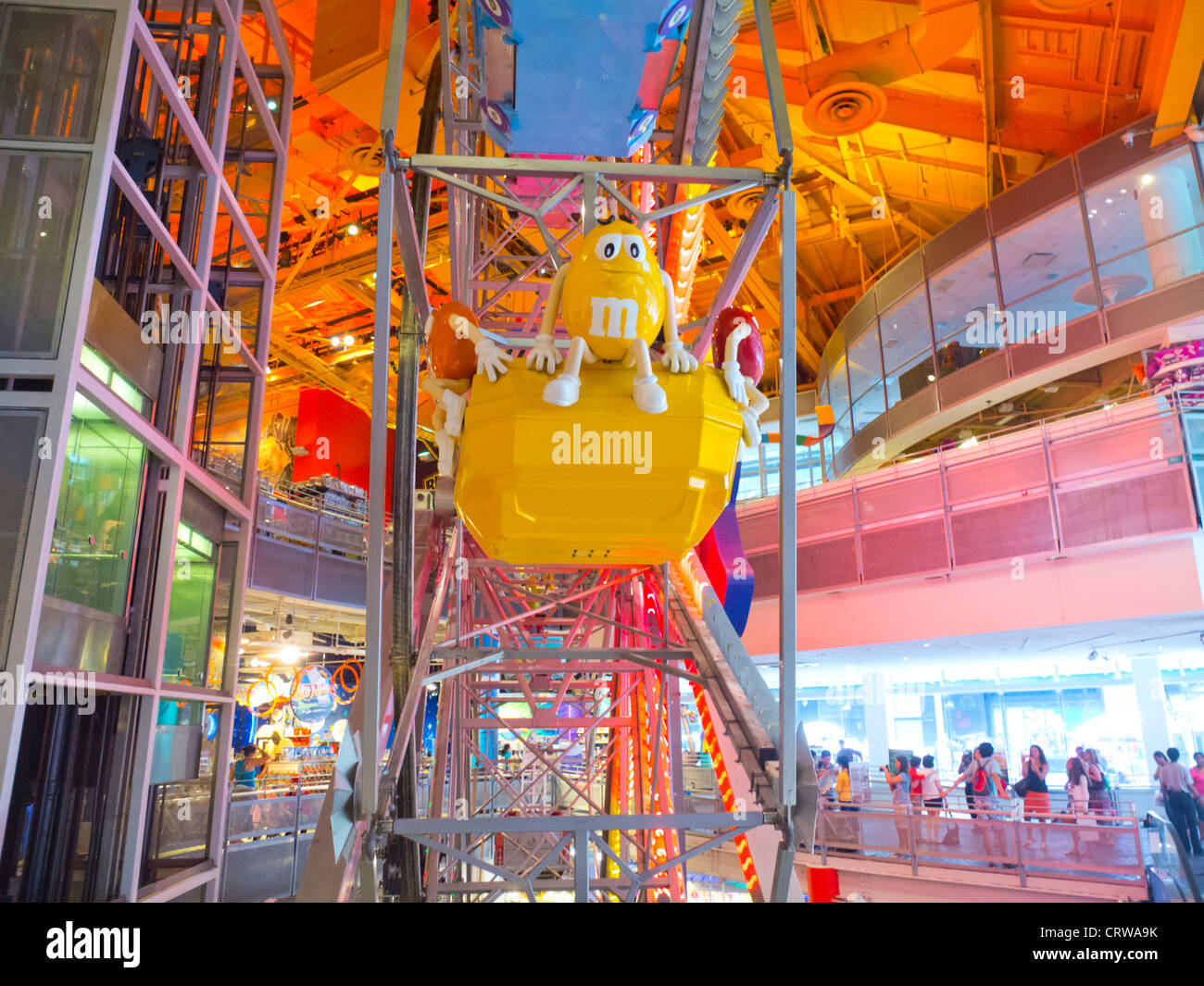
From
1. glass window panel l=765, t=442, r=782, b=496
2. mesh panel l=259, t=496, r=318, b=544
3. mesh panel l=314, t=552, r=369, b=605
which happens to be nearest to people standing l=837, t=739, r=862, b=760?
glass window panel l=765, t=442, r=782, b=496

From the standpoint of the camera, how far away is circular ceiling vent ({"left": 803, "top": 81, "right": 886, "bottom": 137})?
39.4 feet

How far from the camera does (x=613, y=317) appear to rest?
3.29 meters

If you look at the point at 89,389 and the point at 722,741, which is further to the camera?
the point at 722,741

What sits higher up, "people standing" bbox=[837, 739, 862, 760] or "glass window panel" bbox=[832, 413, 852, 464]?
"glass window panel" bbox=[832, 413, 852, 464]

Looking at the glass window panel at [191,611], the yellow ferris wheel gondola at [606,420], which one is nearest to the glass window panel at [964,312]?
the yellow ferris wheel gondola at [606,420]

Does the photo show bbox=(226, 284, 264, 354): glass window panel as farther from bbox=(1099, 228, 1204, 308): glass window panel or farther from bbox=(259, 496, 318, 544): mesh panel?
bbox=(1099, 228, 1204, 308): glass window panel

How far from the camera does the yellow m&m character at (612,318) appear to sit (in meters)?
3.25

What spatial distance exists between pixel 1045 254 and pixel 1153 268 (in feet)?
7.59

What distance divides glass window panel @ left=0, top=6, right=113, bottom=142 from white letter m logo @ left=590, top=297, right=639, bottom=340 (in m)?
3.38

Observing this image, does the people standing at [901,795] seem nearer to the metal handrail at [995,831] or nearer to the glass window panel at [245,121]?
the metal handrail at [995,831]
